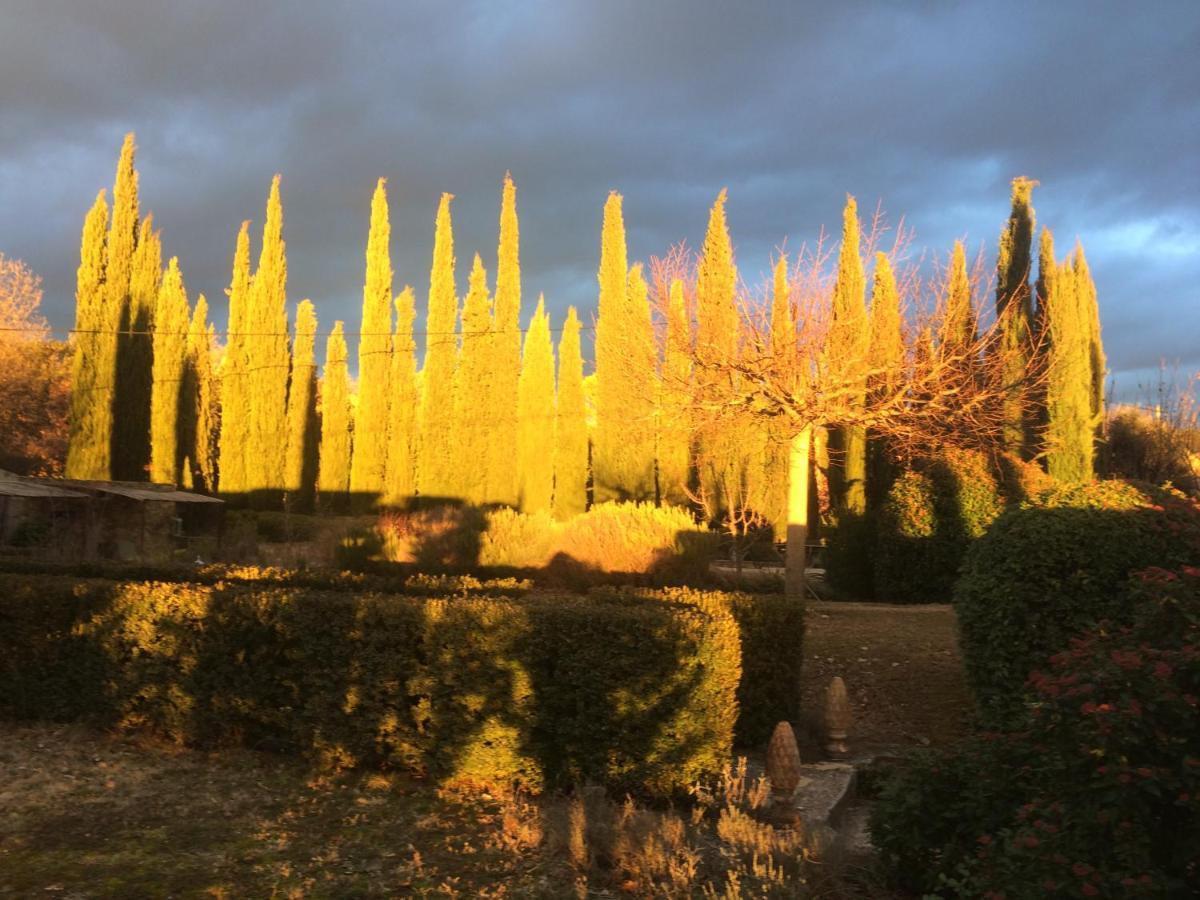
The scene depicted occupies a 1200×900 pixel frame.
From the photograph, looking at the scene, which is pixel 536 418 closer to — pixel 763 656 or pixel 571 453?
pixel 571 453

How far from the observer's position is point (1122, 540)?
611 cm

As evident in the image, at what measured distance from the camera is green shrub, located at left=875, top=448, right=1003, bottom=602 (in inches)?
602

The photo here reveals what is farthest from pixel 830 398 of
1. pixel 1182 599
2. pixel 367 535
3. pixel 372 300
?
pixel 372 300

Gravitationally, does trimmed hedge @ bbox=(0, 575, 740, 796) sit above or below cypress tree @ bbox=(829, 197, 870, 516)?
below

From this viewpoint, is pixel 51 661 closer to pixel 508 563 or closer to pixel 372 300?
pixel 508 563

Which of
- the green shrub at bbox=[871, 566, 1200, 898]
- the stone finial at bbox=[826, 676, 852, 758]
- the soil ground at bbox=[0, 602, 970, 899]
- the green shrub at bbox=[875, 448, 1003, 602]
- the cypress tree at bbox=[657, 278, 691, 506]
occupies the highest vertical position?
the cypress tree at bbox=[657, 278, 691, 506]

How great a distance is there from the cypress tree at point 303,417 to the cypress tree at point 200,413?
139 inches

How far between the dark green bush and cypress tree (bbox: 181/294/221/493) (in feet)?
96.1

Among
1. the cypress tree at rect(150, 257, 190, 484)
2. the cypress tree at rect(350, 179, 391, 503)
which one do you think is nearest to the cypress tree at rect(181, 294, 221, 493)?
the cypress tree at rect(150, 257, 190, 484)

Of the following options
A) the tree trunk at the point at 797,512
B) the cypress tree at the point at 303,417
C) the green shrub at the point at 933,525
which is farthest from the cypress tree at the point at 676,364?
the cypress tree at the point at 303,417

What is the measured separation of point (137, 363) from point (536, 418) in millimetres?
12856

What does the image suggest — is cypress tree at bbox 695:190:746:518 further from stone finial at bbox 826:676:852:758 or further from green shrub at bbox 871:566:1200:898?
green shrub at bbox 871:566:1200:898

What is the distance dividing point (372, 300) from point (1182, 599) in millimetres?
30724

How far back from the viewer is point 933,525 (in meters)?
15.3
